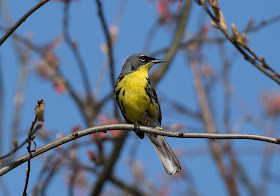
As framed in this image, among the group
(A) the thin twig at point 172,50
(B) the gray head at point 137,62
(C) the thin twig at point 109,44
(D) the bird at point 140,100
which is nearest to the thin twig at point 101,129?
(C) the thin twig at point 109,44

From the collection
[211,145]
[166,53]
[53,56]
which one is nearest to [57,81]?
[53,56]

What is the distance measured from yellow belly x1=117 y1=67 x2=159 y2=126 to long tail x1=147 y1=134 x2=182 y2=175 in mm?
311

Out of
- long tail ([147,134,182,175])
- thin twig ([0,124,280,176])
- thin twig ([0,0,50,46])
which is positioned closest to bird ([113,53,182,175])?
long tail ([147,134,182,175])

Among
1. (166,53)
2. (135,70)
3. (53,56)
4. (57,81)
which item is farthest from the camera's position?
(53,56)

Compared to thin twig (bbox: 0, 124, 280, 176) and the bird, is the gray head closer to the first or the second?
the bird

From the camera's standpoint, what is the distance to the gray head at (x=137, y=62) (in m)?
5.74

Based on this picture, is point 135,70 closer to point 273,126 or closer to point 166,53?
point 166,53

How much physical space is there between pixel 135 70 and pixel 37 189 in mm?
2149

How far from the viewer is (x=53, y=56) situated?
7.62 metres

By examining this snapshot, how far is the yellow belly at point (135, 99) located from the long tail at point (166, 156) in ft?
1.02

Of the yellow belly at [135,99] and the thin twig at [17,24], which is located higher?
the yellow belly at [135,99]

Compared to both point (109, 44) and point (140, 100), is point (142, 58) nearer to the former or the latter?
point (109, 44)

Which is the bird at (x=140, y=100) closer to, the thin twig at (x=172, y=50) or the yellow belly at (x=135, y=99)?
the yellow belly at (x=135, y=99)

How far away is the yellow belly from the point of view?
5.21 metres
